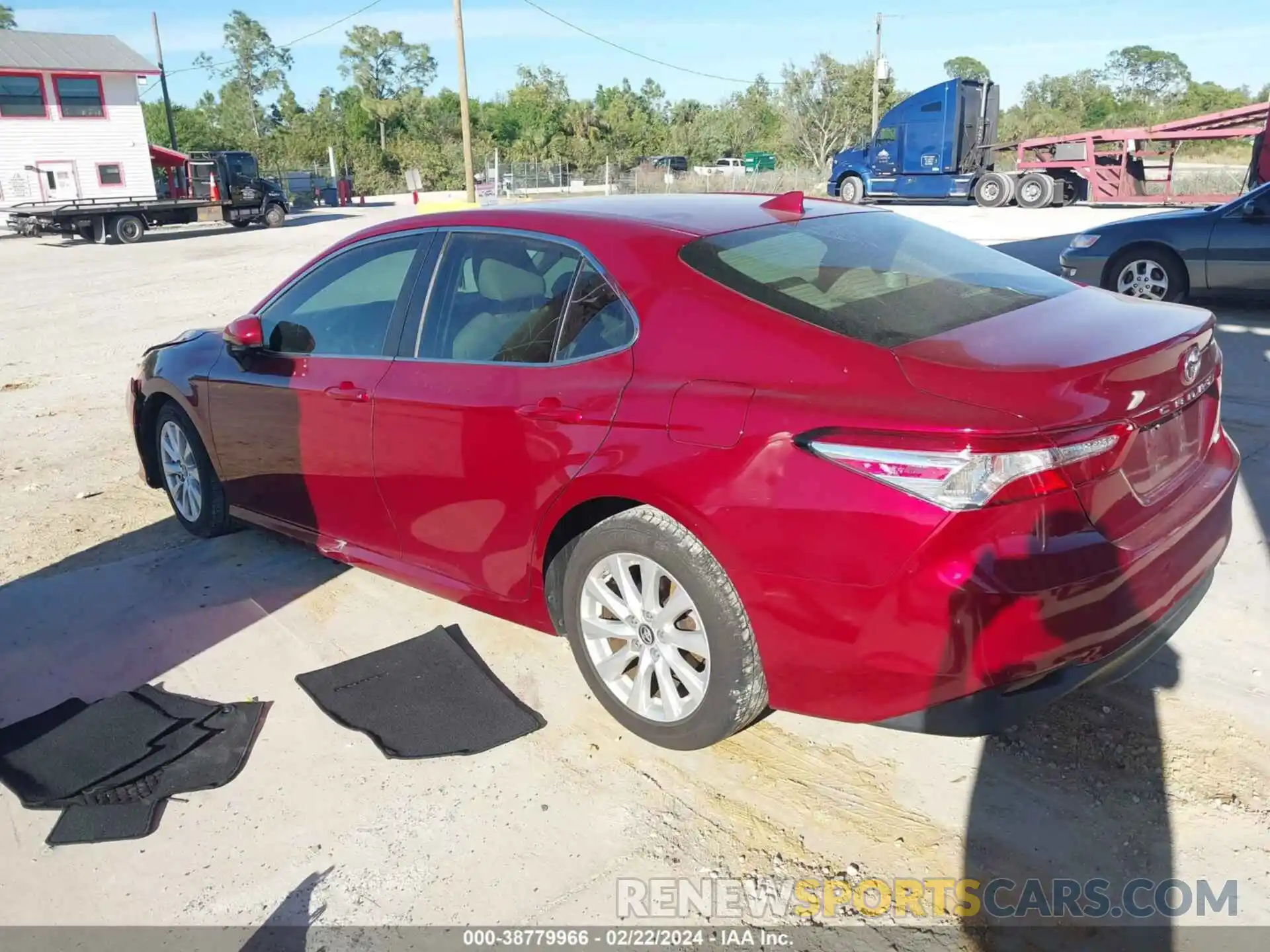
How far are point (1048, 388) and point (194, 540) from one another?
4.40 m

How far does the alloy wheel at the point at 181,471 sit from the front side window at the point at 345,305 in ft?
3.29

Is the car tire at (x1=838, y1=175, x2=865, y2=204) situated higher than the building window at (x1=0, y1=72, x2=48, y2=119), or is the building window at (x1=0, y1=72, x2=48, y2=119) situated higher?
the building window at (x1=0, y1=72, x2=48, y2=119)

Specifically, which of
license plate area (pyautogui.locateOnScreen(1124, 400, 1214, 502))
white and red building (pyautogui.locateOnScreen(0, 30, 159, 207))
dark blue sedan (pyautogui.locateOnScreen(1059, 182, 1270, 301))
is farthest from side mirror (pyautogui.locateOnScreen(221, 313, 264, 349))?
white and red building (pyautogui.locateOnScreen(0, 30, 159, 207))

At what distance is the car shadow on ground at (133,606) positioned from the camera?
12.8ft

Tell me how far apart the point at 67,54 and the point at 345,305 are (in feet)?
131

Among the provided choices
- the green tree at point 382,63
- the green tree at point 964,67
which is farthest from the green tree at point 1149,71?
the green tree at point 382,63

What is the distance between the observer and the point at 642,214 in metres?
3.54

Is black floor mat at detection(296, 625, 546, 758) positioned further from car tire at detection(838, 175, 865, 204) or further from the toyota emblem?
car tire at detection(838, 175, 865, 204)

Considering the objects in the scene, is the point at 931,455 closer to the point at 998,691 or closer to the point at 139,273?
the point at 998,691

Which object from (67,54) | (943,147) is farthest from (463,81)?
(67,54)

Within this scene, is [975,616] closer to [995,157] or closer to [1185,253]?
[1185,253]

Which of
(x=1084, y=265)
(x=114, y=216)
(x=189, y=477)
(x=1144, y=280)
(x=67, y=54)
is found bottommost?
(x=189, y=477)

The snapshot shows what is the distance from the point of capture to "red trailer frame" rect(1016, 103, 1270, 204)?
24141 millimetres

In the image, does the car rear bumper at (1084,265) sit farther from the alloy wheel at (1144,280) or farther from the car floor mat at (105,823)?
the car floor mat at (105,823)
